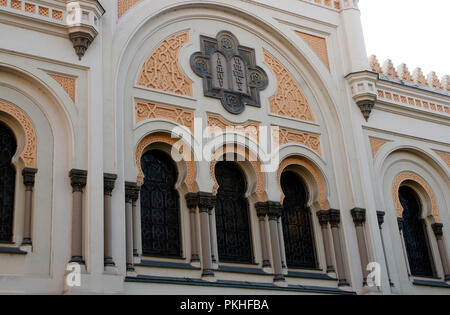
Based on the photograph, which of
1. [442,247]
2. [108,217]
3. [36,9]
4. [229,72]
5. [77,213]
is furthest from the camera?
[442,247]

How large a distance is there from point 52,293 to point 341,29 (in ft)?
28.1

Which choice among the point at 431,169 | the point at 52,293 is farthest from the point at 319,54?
the point at 52,293

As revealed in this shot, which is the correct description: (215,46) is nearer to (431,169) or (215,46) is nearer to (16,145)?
(16,145)

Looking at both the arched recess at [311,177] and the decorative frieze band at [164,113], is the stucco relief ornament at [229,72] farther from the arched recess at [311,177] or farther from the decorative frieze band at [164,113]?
the arched recess at [311,177]

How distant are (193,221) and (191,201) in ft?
1.11

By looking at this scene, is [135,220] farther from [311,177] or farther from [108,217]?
[311,177]

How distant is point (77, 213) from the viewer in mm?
9484

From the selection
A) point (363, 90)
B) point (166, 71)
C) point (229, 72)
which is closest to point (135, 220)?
point (166, 71)

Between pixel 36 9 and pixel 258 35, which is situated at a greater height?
pixel 258 35

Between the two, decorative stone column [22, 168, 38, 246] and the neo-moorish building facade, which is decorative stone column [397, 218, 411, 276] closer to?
the neo-moorish building facade

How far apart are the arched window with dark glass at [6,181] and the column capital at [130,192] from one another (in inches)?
66.4

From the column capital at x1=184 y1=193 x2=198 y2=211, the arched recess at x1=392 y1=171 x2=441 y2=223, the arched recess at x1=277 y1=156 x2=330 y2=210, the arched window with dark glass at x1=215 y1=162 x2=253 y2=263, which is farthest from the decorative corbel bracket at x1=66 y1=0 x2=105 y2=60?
the arched recess at x1=392 y1=171 x2=441 y2=223

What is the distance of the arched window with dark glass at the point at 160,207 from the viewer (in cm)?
1058

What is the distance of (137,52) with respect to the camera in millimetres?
11602
